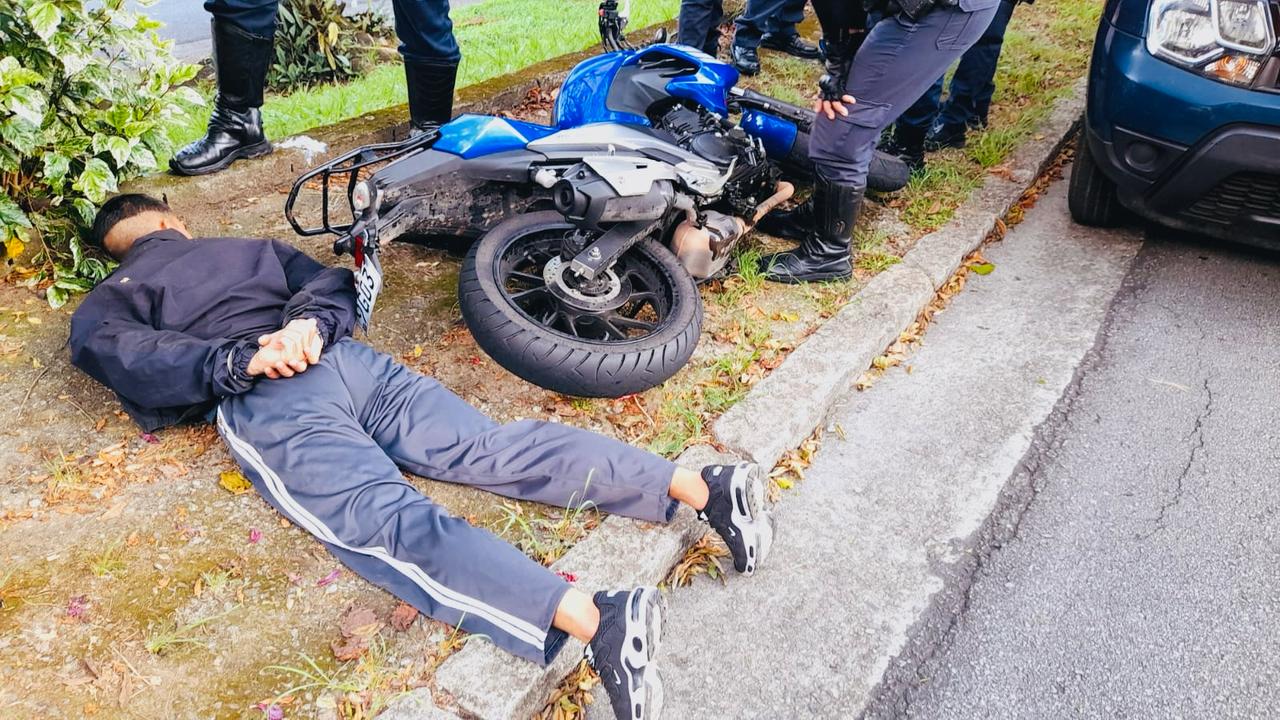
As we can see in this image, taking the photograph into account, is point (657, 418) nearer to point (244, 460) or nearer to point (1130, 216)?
point (244, 460)

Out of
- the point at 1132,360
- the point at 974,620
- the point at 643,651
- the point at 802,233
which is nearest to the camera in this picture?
the point at 643,651

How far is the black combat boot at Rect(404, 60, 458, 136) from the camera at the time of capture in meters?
4.05

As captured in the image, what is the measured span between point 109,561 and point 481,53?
16.8 feet

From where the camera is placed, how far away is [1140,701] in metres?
2.00

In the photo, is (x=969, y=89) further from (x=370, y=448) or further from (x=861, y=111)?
(x=370, y=448)

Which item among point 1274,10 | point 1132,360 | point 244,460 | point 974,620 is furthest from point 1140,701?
point 1274,10

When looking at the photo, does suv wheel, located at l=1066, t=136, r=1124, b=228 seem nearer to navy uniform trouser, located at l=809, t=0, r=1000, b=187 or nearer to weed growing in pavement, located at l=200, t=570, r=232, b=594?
navy uniform trouser, located at l=809, t=0, r=1000, b=187

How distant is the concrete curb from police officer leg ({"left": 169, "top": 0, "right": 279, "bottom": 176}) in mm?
2718

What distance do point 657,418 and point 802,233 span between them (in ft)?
4.95

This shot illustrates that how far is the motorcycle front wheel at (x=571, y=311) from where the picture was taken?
2.67 meters

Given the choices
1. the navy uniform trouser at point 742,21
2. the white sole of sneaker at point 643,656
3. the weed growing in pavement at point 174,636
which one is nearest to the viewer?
the white sole of sneaker at point 643,656

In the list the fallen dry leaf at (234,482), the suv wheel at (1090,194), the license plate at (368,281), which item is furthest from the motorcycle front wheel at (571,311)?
the suv wheel at (1090,194)

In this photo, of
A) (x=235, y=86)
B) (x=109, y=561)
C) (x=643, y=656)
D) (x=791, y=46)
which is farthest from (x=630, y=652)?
(x=791, y=46)

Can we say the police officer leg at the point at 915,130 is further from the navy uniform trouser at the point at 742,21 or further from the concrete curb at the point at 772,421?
the navy uniform trouser at the point at 742,21
